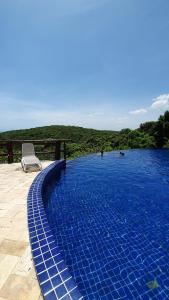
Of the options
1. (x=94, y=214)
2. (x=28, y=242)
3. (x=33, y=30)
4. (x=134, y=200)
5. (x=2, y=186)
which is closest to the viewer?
(x=28, y=242)

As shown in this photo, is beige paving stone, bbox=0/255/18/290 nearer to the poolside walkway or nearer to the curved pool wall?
the poolside walkway

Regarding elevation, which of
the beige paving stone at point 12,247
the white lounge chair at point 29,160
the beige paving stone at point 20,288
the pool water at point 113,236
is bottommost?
the pool water at point 113,236

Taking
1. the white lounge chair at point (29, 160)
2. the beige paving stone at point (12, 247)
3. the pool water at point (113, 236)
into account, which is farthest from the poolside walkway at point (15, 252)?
the white lounge chair at point (29, 160)

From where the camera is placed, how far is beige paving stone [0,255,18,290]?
2.14 metres

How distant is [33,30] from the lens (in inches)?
340

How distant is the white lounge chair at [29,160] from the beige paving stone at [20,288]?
5.61 m

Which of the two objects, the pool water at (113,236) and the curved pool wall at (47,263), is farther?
the pool water at (113,236)

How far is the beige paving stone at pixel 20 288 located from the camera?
186 centimetres

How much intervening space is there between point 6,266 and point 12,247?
1.30 ft

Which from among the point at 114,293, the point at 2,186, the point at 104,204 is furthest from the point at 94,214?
the point at 2,186

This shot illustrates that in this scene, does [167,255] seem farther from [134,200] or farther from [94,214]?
[134,200]

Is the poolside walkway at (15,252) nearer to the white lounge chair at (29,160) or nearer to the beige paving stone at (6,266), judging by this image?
the beige paving stone at (6,266)

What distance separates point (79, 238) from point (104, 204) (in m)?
1.92

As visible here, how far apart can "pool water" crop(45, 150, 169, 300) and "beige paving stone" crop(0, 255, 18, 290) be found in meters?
A: 1.11
